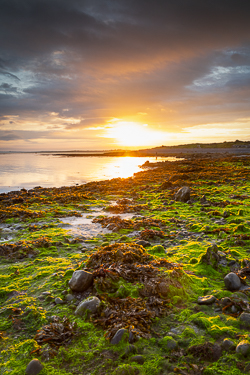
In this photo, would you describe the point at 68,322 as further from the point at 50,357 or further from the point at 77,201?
the point at 77,201

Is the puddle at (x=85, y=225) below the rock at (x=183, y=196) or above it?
below

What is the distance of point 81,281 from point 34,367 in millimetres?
1519

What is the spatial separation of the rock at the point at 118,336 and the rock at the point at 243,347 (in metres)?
1.45

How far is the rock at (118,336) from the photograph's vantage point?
2.90 meters

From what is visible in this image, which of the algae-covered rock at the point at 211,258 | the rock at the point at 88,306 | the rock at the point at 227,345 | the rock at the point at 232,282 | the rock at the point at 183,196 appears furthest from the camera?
the rock at the point at 183,196

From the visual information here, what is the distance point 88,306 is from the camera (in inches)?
139

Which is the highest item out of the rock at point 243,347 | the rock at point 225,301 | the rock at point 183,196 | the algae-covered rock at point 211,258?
the rock at point 183,196

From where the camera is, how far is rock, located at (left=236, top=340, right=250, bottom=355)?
8.43 feet

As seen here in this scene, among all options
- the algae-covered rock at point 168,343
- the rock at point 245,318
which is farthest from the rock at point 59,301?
the rock at point 245,318

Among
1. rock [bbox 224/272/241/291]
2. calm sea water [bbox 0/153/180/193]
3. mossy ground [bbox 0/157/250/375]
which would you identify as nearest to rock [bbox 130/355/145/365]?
mossy ground [bbox 0/157/250/375]

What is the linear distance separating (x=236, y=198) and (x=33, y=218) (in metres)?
10.2

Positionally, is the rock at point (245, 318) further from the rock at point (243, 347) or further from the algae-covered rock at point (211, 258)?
the algae-covered rock at point (211, 258)

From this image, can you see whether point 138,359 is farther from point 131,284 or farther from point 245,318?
point 245,318

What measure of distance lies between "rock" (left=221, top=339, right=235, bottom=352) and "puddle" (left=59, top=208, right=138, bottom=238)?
5191 millimetres
